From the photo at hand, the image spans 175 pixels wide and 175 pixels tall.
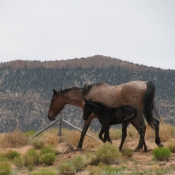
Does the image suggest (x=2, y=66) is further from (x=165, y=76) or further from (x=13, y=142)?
(x=13, y=142)

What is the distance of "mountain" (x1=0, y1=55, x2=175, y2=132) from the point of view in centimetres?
5234

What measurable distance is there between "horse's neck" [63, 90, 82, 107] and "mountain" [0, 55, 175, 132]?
3529 centimetres

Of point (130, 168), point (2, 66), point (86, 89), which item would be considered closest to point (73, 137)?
point (86, 89)

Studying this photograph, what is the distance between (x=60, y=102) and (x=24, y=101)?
45.7 metres

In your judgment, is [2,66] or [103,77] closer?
[103,77]

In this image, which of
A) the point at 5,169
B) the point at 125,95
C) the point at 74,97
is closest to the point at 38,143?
the point at 74,97

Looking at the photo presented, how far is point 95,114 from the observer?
10.8 m

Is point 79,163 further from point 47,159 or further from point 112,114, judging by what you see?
point 112,114

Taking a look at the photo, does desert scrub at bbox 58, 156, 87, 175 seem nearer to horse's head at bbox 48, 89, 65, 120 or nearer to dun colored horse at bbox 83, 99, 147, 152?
dun colored horse at bbox 83, 99, 147, 152

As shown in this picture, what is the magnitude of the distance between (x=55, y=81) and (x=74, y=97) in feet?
167

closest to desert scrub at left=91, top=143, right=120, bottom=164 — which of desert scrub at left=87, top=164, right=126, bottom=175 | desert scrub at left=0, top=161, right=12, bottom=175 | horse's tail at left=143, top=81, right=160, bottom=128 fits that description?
desert scrub at left=87, top=164, right=126, bottom=175

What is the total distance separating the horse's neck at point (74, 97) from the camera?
12.0 meters

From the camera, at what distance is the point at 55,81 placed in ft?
206

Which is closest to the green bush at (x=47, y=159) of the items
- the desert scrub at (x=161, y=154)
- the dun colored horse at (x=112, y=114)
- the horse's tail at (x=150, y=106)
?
the dun colored horse at (x=112, y=114)
